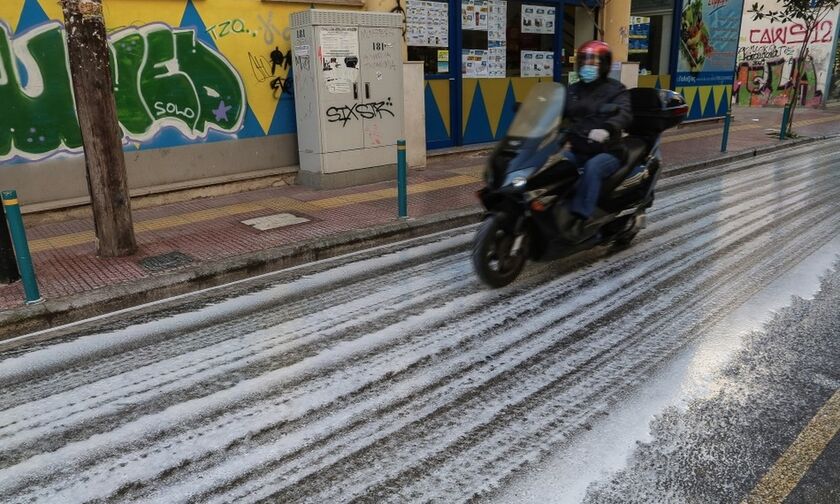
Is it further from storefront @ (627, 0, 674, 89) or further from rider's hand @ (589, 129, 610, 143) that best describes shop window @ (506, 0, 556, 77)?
rider's hand @ (589, 129, 610, 143)

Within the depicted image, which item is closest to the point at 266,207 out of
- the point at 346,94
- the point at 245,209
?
the point at 245,209

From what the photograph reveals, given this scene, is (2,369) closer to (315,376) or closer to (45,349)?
(45,349)

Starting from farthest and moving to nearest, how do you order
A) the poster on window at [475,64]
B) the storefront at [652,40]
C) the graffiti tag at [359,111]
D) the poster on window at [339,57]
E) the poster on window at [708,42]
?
the poster on window at [708,42] → the storefront at [652,40] → the poster on window at [475,64] → the graffiti tag at [359,111] → the poster on window at [339,57]

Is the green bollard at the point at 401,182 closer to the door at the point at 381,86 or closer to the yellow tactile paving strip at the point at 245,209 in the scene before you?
the yellow tactile paving strip at the point at 245,209

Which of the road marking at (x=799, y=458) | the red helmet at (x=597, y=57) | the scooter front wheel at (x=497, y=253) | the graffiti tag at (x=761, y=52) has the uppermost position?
the graffiti tag at (x=761, y=52)

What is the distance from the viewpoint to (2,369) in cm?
421

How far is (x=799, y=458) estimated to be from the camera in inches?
120

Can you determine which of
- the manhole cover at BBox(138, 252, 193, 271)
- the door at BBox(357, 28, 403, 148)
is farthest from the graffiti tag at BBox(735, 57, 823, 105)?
the manhole cover at BBox(138, 252, 193, 271)

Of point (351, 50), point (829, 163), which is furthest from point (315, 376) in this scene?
point (829, 163)

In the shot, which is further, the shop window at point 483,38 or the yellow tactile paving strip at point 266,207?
the shop window at point 483,38

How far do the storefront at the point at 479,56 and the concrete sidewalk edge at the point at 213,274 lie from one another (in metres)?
4.98

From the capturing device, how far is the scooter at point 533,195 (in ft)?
17.1

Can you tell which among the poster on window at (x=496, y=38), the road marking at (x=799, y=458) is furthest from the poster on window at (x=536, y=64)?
the road marking at (x=799, y=458)

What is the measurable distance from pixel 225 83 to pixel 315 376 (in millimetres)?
6892
